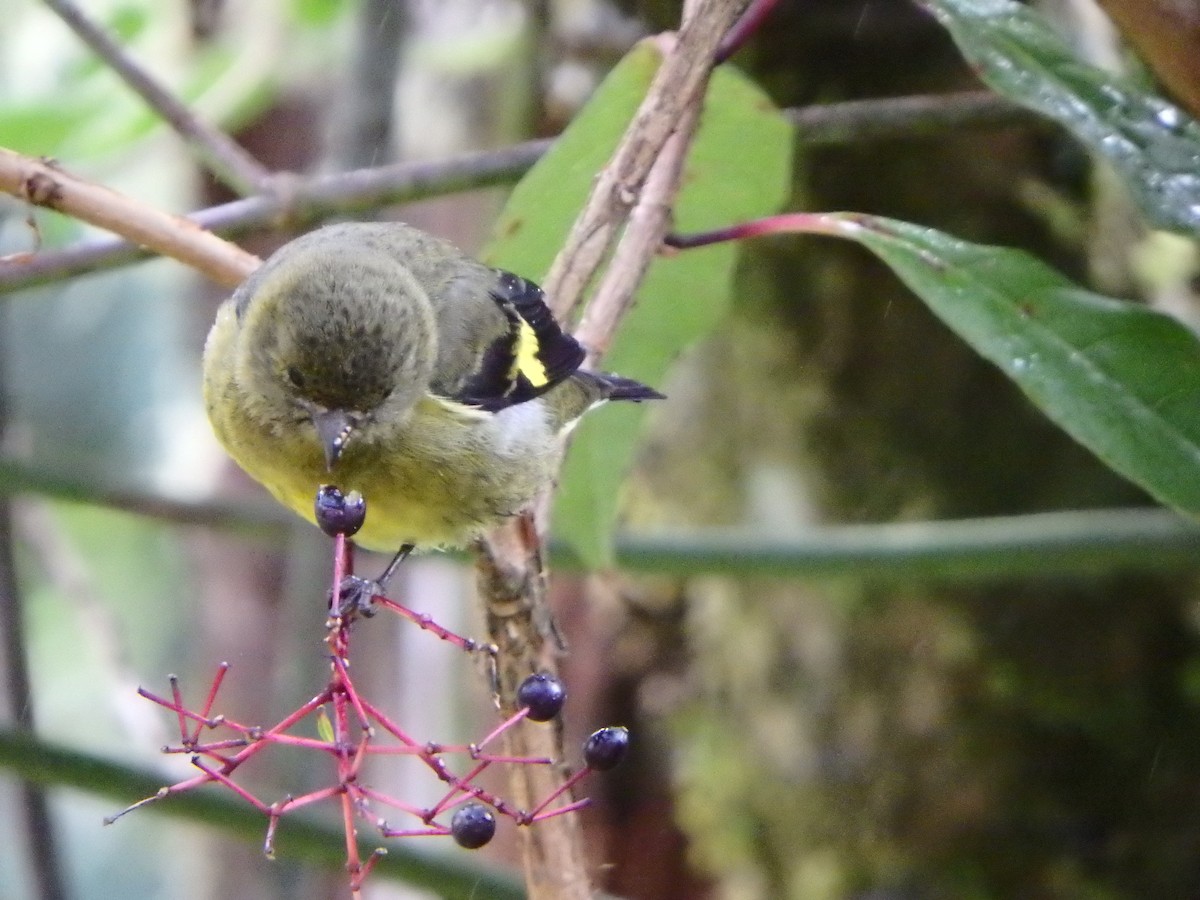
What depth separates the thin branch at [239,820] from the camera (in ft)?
4.54

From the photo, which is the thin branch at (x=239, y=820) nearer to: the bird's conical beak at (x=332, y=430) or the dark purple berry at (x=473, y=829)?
the bird's conical beak at (x=332, y=430)

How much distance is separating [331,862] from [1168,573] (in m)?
1.19

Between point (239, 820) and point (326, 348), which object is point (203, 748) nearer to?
point (326, 348)

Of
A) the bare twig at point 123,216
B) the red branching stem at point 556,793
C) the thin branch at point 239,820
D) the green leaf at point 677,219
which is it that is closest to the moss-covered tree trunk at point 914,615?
the green leaf at point 677,219

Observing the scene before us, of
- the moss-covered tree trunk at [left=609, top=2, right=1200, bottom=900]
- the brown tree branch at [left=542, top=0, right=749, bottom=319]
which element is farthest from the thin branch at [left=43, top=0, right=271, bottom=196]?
the moss-covered tree trunk at [left=609, top=2, right=1200, bottom=900]

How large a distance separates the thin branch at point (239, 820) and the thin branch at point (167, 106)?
0.58 m

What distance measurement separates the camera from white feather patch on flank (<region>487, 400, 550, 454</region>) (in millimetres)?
A: 1496

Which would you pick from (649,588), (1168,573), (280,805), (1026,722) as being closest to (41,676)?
(649,588)

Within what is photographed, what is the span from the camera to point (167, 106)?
1.37m

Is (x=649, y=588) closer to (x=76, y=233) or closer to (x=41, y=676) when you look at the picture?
(x=76, y=233)

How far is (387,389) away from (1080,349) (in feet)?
2.10

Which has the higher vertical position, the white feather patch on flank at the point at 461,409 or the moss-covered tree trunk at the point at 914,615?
the white feather patch on flank at the point at 461,409

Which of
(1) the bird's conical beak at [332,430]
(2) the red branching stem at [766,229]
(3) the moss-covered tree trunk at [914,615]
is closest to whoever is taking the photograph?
(2) the red branching stem at [766,229]

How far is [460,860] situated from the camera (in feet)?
4.98
